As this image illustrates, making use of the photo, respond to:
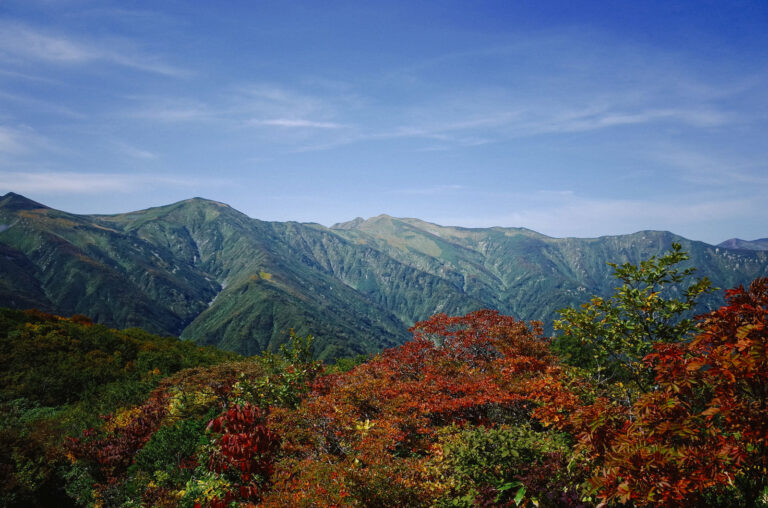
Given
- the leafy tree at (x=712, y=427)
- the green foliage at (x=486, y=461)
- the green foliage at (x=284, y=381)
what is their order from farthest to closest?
the green foliage at (x=284, y=381) < the green foliage at (x=486, y=461) < the leafy tree at (x=712, y=427)

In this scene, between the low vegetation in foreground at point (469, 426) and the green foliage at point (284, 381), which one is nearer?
the low vegetation in foreground at point (469, 426)

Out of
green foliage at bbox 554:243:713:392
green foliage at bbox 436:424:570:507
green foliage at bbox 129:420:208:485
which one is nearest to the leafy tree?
green foliage at bbox 436:424:570:507

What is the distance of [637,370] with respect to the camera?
11.2 metres

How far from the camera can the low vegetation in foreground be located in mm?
6246

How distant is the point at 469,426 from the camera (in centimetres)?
1421

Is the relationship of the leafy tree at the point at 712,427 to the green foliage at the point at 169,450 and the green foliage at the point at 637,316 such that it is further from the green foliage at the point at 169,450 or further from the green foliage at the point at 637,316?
the green foliage at the point at 169,450

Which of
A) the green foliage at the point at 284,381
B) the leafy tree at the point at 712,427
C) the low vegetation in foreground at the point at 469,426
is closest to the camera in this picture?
the leafy tree at the point at 712,427

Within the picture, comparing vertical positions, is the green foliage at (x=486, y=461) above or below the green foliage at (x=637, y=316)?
below

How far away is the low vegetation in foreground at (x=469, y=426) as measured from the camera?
6.25 m

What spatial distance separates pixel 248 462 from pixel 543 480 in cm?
796

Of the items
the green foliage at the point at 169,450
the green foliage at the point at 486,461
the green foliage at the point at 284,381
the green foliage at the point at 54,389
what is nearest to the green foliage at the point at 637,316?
the green foliage at the point at 486,461

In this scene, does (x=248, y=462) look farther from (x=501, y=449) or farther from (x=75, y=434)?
(x=75, y=434)

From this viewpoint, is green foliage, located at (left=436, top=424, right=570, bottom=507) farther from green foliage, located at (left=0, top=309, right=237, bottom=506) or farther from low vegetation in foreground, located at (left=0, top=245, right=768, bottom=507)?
green foliage, located at (left=0, top=309, right=237, bottom=506)

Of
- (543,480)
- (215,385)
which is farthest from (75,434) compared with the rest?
(543,480)
